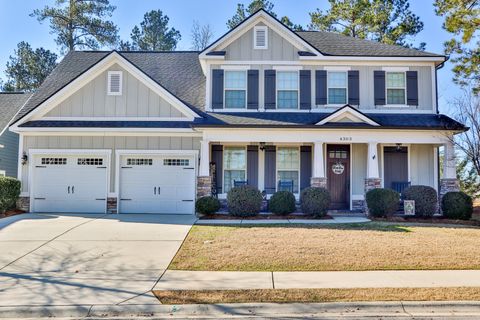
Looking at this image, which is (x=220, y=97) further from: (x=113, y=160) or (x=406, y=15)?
(x=406, y=15)

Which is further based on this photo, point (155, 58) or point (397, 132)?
point (155, 58)

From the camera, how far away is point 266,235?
10250 mm

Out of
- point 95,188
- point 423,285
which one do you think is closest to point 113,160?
point 95,188

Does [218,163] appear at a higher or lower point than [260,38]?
lower

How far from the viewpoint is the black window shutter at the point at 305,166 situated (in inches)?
617

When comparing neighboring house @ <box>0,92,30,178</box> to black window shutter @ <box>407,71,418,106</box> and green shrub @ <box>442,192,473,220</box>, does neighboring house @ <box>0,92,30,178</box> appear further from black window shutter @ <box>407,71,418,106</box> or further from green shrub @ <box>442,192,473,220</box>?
green shrub @ <box>442,192,473,220</box>

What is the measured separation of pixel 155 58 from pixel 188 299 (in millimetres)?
15520

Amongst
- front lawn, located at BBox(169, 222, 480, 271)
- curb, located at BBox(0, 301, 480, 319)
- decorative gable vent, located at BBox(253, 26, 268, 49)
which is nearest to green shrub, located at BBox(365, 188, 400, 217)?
front lawn, located at BBox(169, 222, 480, 271)

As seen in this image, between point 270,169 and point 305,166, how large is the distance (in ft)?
4.44

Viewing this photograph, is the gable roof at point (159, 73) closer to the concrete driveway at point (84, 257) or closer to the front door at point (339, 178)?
the front door at point (339, 178)

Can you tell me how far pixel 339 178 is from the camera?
1591 cm

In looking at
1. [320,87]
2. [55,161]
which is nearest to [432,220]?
[320,87]

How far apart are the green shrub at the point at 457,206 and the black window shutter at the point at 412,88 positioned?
13.2 ft

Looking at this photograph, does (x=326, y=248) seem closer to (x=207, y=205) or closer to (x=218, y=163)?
(x=207, y=205)
